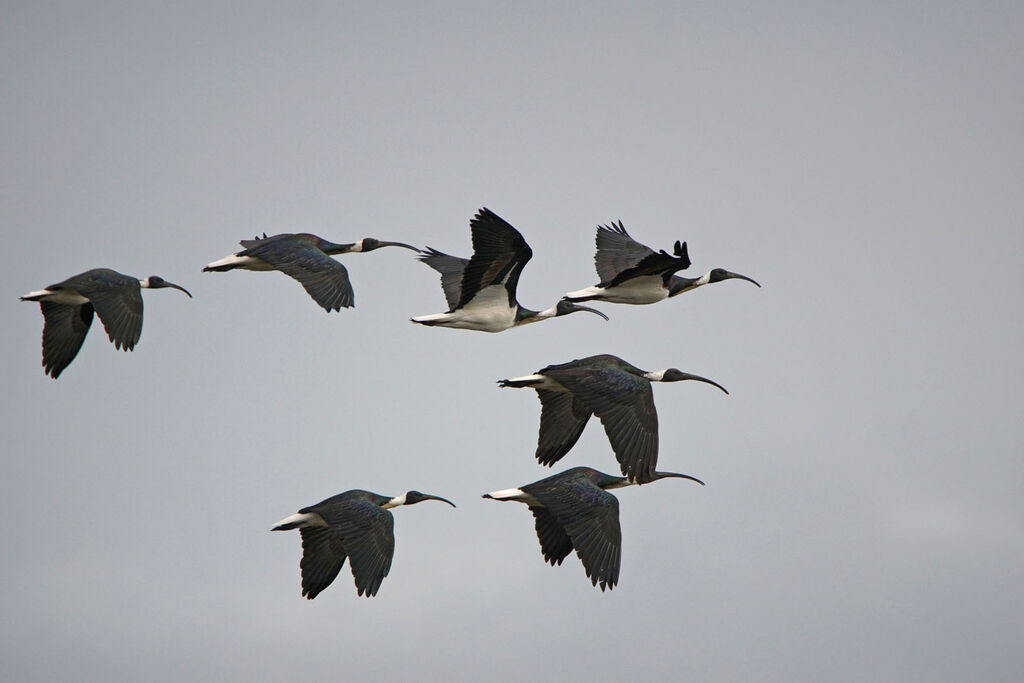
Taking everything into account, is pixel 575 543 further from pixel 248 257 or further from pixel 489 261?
pixel 248 257

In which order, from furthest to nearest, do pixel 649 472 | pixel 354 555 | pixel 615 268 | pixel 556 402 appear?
pixel 615 268, pixel 556 402, pixel 354 555, pixel 649 472

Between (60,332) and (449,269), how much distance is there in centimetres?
713

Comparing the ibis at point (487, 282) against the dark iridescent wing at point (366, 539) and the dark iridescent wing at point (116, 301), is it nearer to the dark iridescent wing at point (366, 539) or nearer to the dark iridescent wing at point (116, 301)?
the dark iridescent wing at point (366, 539)

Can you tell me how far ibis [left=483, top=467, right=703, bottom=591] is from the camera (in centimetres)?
2716

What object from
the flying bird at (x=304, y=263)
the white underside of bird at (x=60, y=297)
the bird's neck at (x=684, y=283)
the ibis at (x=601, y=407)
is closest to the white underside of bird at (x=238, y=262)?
the flying bird at (x=304, y=263)

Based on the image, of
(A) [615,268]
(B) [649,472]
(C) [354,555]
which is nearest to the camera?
(B) [649,472]

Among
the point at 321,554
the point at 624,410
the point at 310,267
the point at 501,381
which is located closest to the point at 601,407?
the point at 624,410

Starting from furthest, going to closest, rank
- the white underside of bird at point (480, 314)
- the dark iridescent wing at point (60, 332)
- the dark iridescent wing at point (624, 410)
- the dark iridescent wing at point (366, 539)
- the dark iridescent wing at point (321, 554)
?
the dark iridescent wing at point (60, 332) → the white underside of bird at point (480, 314) → the dark iridescent wing at point (321, 554) → the dark iridescent wing at point (366, 539) → the dark iridescent wing at point (624, 410)

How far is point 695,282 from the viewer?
3297cm

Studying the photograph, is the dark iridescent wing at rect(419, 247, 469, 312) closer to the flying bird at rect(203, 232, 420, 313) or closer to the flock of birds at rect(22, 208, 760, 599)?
the flock of birds at rect(22, 208, 760, 599)

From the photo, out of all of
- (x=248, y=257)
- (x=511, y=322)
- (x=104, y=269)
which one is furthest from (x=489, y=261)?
(x=104, y=269)

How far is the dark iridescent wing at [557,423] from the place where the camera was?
30.4m

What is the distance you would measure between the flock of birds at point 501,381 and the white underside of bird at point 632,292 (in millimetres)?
25

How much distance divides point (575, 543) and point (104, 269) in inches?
384
